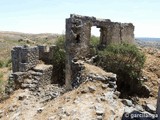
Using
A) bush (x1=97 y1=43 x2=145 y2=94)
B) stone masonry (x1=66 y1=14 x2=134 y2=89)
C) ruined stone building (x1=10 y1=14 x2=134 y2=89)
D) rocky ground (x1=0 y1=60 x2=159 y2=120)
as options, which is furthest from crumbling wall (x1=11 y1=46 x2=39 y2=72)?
bush (x1=97 y1=43 x2=145 y2=94)

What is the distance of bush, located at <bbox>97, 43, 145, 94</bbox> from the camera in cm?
2145

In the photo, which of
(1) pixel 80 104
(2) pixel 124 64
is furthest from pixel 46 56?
(1) pixel 80 104

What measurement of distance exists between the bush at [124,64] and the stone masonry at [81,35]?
151 centimetres

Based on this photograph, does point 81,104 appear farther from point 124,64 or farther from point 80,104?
point 124,64

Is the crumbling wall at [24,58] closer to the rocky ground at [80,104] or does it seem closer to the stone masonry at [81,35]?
the rocky ground at [80,104]

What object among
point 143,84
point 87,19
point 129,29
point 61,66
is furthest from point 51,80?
point 129,29

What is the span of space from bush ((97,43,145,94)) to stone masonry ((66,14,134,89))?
151cm

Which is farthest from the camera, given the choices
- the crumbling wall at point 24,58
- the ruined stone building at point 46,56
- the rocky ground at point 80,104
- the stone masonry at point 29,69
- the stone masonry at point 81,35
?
the stone masonry at point 81,35

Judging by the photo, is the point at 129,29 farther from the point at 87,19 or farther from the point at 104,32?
the point at 87,19

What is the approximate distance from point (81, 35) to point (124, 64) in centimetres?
357

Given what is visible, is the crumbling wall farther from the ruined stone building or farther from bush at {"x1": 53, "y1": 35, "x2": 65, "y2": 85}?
bush at {"x1": 53, "y1": 35, "x2": 65, "y2": 85}

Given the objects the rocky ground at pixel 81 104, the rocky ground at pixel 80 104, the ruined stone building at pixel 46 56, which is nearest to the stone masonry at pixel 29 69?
the ruined stone building at pixel 46 56

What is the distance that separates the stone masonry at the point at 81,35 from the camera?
69.6 ft

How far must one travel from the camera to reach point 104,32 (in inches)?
967
